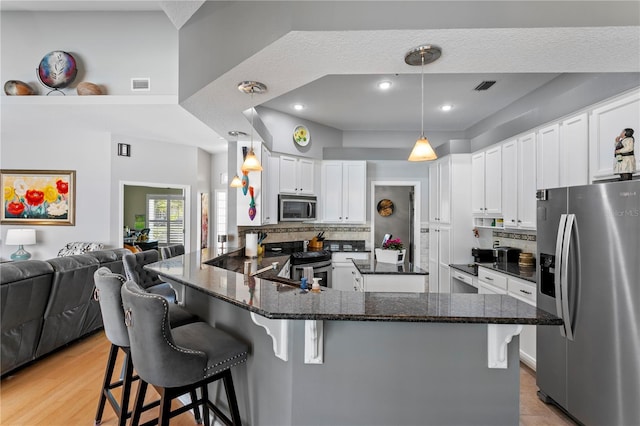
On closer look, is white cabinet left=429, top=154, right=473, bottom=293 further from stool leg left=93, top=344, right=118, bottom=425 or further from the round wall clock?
stool leg left=93, top=344, right=118, bottom=425

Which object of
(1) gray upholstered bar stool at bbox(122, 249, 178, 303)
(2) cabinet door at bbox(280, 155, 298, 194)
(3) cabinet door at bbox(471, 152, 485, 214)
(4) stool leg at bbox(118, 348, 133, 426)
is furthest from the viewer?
(2) cabinet door at bbox(280, 155, 298, 194)

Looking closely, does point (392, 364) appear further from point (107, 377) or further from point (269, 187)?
point (269, 187)

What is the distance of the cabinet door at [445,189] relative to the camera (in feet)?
14.8

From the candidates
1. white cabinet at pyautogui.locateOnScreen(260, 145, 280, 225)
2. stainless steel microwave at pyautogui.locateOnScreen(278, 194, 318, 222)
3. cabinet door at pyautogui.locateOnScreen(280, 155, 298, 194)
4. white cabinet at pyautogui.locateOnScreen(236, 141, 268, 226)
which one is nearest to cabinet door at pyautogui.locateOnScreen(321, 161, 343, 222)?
stainless steel microwave at pyautogui.locateOnScreen(278, 194, 318, 222)

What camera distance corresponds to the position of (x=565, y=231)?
2230 mm

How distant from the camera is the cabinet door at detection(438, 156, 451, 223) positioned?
4512 mm

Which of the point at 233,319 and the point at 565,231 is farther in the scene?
the point at 565,231

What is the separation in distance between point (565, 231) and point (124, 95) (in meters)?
4.47

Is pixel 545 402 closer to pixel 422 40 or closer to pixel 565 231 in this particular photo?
pixel 565 231

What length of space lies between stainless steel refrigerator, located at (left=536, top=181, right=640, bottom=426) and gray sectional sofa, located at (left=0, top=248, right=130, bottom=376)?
168 inches

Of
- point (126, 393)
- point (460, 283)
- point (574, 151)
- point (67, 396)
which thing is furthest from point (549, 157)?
point (67, 396)

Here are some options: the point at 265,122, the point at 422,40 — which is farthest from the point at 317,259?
the point at 422,40

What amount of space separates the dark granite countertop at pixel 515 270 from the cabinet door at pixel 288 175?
276 cm

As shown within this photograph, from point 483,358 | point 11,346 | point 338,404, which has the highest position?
point 483,358
